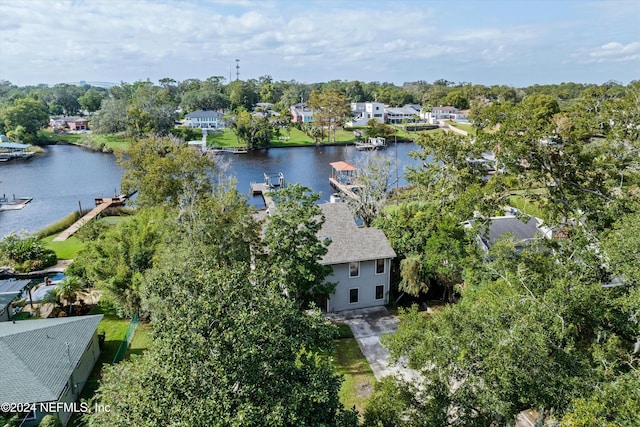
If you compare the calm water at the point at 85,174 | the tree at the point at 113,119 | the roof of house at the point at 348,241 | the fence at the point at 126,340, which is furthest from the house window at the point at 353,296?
the tree at the point at 113,119

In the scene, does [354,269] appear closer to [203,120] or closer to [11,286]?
[11,286]

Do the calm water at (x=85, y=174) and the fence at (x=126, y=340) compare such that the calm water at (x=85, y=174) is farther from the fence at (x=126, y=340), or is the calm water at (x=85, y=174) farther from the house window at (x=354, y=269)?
the house window at (x=354, y=269)

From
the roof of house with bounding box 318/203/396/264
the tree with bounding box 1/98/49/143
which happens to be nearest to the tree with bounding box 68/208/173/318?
the roof of house with bounding box 318/203/396/264

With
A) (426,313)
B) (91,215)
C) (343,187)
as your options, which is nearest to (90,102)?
(91,215)

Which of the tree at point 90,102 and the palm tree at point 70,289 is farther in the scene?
the tree at point 90,102

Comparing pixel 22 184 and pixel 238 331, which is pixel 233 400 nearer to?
pixel 238 331

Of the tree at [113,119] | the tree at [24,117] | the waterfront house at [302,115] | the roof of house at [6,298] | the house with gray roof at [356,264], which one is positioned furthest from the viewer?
the waterfront house at [302,115]

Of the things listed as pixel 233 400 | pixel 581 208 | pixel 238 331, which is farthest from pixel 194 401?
pixel 581 208
